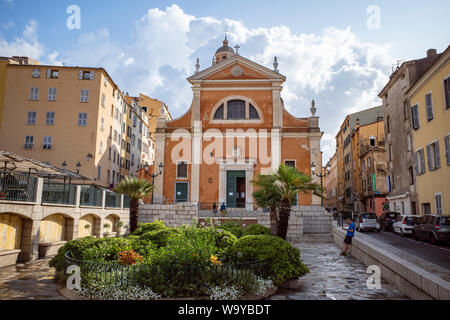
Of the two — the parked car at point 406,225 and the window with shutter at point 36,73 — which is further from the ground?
the window with shutter at point 36,73

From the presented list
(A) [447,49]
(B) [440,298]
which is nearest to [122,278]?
(B) [440,298]

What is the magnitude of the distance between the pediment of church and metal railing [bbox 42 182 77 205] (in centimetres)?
1722

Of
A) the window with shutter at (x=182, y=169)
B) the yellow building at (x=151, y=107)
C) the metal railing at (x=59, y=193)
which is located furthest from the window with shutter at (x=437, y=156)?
the yellow building at (x=151, y=107)

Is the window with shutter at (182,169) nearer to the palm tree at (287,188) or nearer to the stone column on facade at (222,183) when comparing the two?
the stone column on facade at (222,183)

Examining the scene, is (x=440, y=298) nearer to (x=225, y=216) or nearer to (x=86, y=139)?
(x=225, y=216)

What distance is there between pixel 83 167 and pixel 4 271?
20.9 meters

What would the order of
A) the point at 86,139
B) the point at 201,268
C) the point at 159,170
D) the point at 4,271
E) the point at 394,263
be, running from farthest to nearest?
the point at 86,139 < the point at 159,170 < the point at 4,271 < the point at 394,263 < the point at 201,268

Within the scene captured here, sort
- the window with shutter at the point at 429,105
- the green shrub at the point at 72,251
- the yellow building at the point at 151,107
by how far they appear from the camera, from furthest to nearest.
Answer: the yellow building at the point at 151,107 < the window with shutter at the point at 429,105 < the green shrub at the point at 72,251

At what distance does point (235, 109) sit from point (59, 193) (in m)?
18.3

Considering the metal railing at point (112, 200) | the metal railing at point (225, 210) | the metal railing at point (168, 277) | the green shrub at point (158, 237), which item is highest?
the metal railing at point (112, 200)

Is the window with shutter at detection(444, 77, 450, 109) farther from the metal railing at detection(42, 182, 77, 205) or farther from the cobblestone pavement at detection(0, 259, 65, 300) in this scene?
the cobblestone pavement at detection(0, 259, 65, 300)

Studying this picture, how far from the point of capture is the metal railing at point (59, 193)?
14.9m

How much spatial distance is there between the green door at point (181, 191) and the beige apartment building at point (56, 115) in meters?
7.69

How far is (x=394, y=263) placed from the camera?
342 inches
